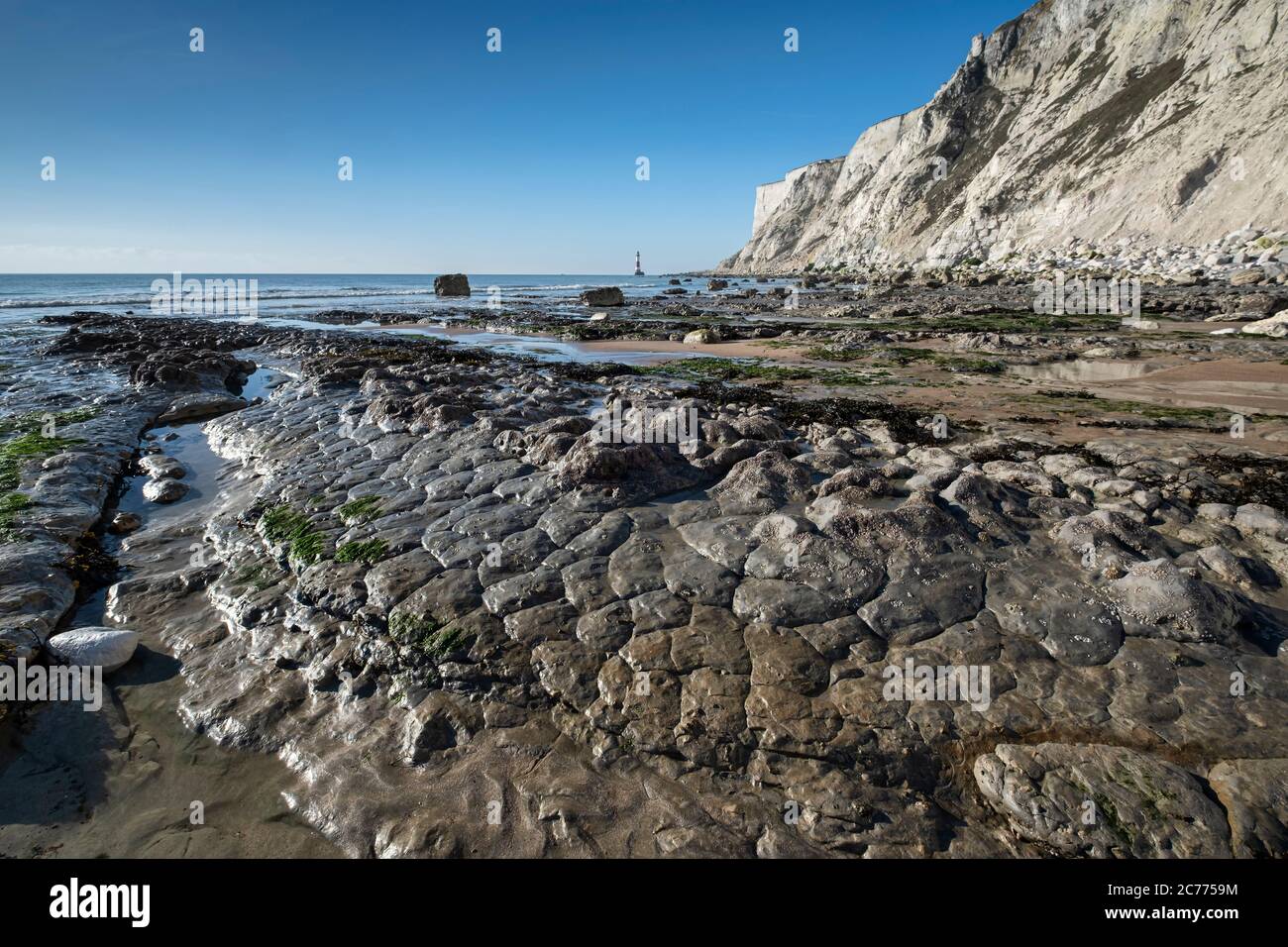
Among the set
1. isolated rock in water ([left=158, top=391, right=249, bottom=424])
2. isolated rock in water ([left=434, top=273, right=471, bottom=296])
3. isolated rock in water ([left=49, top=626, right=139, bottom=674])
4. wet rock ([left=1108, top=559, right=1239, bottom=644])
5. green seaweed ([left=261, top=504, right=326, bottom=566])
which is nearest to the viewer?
wet rock ([left=1108, top=559, right=1239, bottom=644])

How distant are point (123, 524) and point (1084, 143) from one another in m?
78.7

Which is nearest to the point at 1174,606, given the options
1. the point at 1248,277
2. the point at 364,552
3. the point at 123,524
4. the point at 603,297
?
the point at 364,552

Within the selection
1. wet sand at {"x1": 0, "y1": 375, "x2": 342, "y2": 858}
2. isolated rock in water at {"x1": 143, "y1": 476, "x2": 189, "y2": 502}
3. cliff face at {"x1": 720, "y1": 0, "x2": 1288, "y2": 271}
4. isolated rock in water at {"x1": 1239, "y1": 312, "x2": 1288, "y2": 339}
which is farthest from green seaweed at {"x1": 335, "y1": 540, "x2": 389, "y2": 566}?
cliff face at {"x1": 720, "y1": 0, "x2": 1288, "y2": 271}

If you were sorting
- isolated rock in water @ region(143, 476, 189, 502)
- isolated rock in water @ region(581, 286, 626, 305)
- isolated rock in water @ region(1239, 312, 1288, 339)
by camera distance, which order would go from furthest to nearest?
isolated rock in water @ region(581, 286, 626, 305) < isolated rock in water @ region(1239, 312, 1288, 339) < isolated rock in water @ region(143, 476, 189, 502)

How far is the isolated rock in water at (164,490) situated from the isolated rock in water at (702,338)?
1648 cm

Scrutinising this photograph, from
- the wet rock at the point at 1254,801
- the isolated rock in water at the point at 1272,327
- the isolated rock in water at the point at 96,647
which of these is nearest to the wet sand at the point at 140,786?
the isolated rock in water at the point at 96,647

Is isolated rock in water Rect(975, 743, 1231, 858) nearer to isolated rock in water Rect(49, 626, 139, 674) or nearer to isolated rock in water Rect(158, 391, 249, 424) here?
isolated rock in water Rect(49, 626, 139, 674)

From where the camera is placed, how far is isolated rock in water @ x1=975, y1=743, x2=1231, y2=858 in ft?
9.20

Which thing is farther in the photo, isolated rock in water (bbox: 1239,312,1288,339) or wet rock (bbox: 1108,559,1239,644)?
isolated rock in water (bbox: 1239,312,1288,339)

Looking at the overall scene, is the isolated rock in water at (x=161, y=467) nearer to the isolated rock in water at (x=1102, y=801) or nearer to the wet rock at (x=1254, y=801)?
the isolated rock in water at (x=1102, y=801)

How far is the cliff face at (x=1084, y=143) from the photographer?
39.1 metres

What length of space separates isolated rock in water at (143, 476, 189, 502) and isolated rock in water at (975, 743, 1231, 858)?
9660 millimetres
